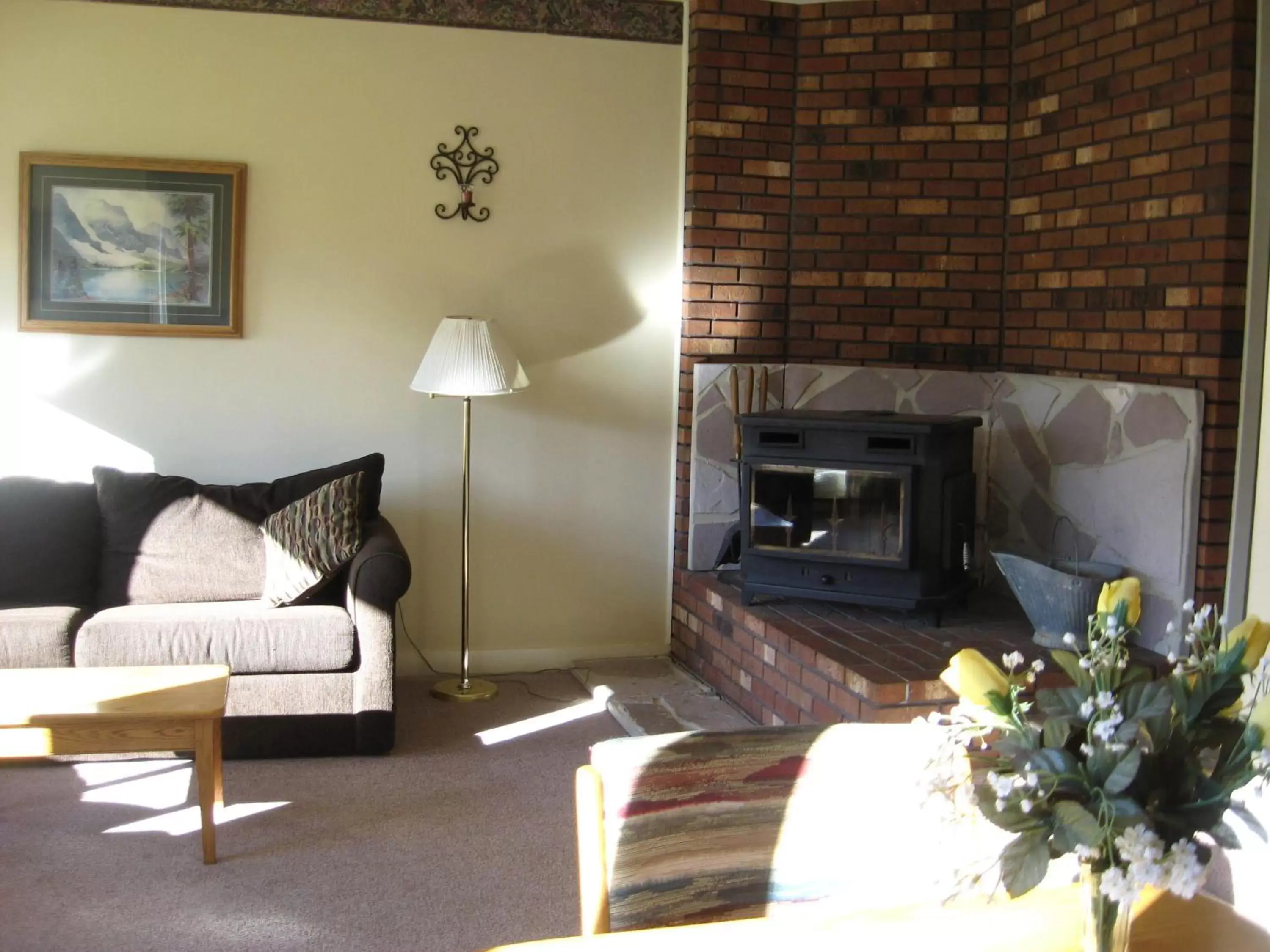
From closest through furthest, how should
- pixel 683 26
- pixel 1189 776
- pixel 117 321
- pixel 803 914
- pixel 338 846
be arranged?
pixel 1189 776 < pixel 803 914 < pixel 338 846 < pixel 117 321 < pixel 683 26

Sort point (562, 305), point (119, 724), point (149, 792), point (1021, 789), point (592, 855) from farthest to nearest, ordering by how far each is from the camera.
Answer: point (562, 305) < point (149, 792) < point (119, 724) < point (592, 855) < point (1021, 789)

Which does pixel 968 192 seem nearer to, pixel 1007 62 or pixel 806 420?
pixel 1007 62

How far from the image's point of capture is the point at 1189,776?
116 centimetres

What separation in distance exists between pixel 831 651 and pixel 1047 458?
1.23 metres

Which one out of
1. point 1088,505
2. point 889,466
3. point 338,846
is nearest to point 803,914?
point 338,846

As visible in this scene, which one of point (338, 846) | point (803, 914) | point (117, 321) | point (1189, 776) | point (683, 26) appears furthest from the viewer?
point (683, 26)

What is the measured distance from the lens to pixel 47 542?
4.41 m

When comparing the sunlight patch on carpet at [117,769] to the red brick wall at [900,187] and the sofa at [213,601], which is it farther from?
the red brick wall at [900,187]

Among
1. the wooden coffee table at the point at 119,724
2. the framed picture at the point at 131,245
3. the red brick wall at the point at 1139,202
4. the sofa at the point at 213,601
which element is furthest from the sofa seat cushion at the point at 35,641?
the red brick wall at the point at 1139,202

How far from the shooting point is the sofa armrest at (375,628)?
4156mm

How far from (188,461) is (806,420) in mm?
2344

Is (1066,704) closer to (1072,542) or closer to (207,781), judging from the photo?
(207,781)

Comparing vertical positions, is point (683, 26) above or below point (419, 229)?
above

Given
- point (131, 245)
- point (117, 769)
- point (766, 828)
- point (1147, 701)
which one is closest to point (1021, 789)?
point (1147, 701)
